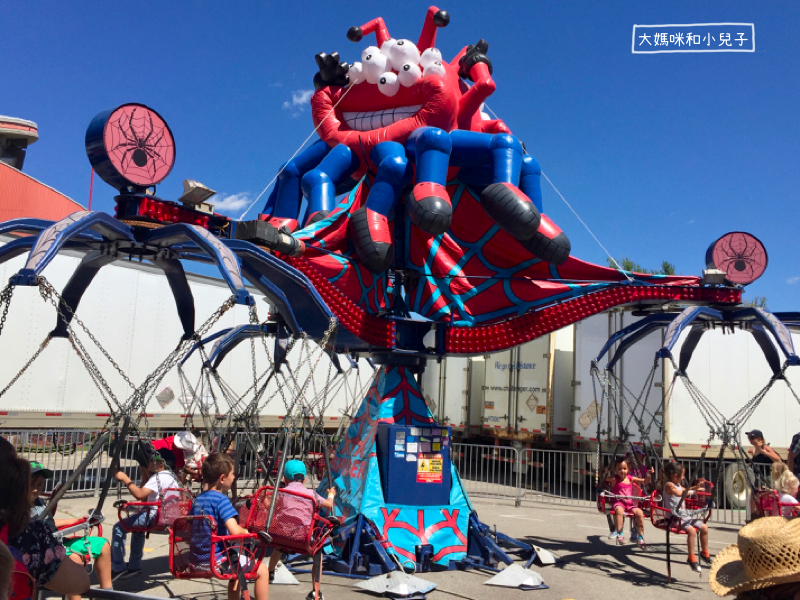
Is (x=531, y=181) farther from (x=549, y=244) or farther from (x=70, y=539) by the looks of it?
(x=70, y=539)

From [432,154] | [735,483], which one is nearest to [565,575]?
[432,154]

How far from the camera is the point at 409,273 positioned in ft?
31.1


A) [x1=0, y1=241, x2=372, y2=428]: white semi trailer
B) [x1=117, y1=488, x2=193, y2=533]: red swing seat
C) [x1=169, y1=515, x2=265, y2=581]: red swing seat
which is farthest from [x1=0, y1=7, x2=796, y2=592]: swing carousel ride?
[x1=0, y1=241, x2=372, y2=428]: white semi trailer

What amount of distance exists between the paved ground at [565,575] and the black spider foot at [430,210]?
13.4 feet

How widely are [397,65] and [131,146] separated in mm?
4222

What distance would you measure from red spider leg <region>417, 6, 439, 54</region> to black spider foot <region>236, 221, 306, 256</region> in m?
3.90

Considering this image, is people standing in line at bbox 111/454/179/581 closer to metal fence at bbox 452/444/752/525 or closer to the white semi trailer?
the white semi trailer

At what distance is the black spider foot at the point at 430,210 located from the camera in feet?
26.7

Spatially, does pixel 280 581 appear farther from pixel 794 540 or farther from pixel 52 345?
pixel 52 345

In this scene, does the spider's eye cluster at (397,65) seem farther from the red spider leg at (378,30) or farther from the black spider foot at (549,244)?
the black spider foot at (549,244)

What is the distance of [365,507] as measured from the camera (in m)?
8.39

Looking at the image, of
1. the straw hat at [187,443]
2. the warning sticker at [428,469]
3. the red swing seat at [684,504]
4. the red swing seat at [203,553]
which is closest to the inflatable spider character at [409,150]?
the warning sticker at [428,469]

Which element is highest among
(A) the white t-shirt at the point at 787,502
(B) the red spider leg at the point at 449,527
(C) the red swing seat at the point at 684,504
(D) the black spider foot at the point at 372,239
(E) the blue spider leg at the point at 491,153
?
(E) the blue spider leg at the point at 491,153

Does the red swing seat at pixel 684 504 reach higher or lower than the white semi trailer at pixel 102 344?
lower
